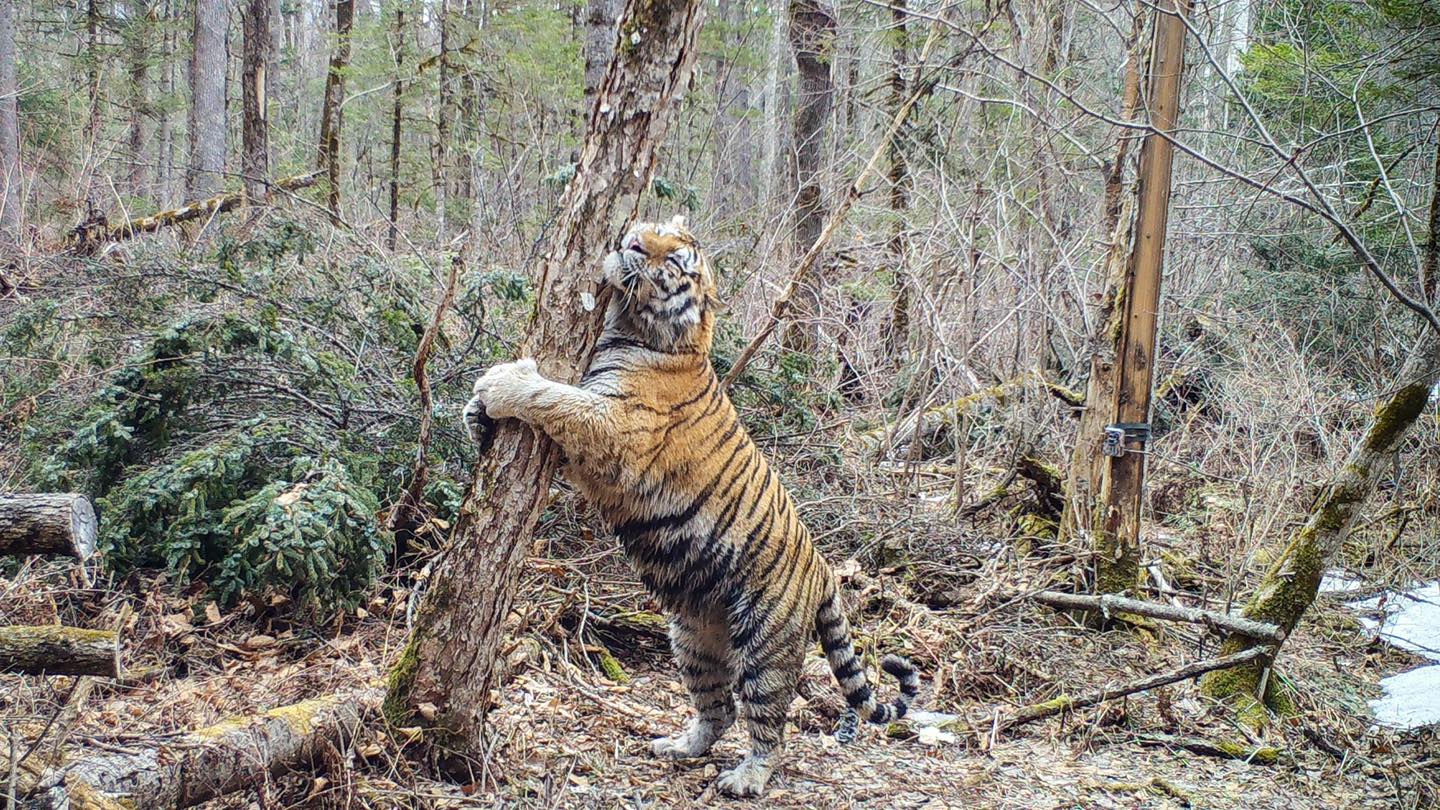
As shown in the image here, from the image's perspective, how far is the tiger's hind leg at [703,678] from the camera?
458 cm

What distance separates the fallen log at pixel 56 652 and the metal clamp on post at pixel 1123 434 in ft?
18.3

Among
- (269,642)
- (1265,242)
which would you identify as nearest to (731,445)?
(269,642)

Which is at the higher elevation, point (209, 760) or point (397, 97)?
point (397, 97)

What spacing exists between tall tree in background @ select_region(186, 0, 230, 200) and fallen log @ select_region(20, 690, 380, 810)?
38.1ft

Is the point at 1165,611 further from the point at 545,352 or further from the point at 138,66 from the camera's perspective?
the point at 138,66

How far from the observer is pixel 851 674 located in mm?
4617

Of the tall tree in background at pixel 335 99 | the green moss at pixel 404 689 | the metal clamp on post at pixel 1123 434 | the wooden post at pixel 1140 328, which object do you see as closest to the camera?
the green moss at pixel 404 689

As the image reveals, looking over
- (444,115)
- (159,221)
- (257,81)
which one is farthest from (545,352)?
(444,115)

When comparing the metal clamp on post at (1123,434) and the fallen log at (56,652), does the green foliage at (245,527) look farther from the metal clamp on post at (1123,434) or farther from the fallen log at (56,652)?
the metal clamp on post at (1123,434)

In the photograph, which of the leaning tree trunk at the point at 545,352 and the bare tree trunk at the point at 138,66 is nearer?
the leaning tree trunk at the point at 545,352

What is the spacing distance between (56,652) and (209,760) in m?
1.00

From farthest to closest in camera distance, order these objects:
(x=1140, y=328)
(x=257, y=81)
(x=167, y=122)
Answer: (x=167, y=122)
(x=257, y=81)
(x=1140, y=328)

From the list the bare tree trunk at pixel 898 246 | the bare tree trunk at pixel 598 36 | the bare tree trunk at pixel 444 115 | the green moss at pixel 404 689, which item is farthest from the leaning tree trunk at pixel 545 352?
the bare tree trunk at pixel 444 115

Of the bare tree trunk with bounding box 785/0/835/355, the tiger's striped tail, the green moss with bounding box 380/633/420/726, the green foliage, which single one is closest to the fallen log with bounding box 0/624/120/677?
the green moss with bounding box 380/633/420/726
